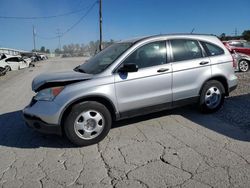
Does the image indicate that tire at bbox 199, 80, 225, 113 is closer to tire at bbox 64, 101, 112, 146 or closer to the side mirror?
the side mirror

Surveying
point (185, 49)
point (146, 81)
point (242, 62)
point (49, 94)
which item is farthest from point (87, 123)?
point (242, 62)

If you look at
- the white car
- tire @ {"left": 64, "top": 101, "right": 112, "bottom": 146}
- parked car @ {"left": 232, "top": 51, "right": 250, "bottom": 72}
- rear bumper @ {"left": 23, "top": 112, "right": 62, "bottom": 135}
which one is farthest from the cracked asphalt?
the white car

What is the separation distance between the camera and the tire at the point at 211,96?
17.9 feet

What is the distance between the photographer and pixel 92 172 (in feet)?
11.5

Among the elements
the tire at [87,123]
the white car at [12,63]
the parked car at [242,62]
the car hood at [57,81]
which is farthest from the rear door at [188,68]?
the white car at [12,63]

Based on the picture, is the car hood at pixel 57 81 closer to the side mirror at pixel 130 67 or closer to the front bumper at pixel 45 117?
the front bumper at pixel 45 117

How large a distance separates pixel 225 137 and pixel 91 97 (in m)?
2.34

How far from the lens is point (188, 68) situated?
514 cm

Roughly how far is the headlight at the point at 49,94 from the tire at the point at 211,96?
9.63 ft

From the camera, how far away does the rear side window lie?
5.51 metres

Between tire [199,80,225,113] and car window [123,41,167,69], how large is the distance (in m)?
1.22

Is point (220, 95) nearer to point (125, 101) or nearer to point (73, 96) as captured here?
point (125, 101)

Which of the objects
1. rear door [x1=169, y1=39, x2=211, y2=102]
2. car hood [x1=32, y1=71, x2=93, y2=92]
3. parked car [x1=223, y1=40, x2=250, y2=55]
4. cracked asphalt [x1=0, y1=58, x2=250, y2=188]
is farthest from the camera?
parked car [x1=223, y1=40, x2=250, y2=55]

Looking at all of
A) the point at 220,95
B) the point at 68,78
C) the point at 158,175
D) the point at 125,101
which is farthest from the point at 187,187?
the point at 220,95
